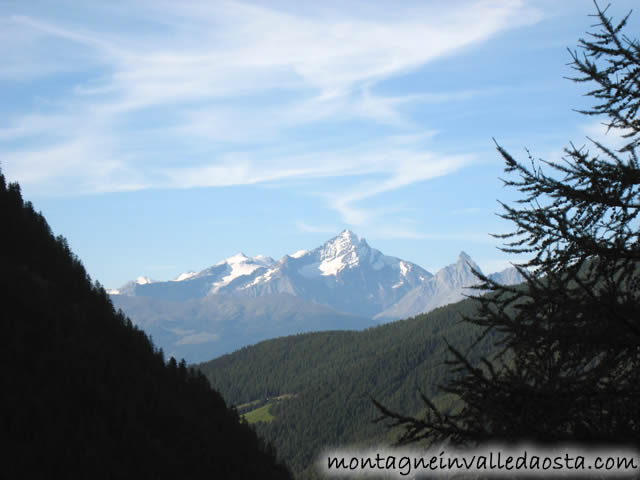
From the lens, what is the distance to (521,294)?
8.44 m

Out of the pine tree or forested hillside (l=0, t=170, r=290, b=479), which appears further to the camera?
forested hillside (l=0, t=170, r=290, b=479)

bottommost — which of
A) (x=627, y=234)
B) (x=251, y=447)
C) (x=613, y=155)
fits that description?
(x=251, y=447)

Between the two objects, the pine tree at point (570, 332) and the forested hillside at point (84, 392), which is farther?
the forested hillside at point (84, 392)

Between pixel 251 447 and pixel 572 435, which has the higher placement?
pixel 572 435

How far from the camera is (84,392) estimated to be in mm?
52969

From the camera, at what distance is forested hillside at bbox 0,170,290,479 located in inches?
1612

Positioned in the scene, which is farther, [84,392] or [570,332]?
[84,392]

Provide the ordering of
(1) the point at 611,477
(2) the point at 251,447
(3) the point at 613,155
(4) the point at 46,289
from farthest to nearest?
1. (2) the point at 251,447
2. (4) the point at 46,289
3. (3) the point at 613,155
4. (1) the point at 611,477

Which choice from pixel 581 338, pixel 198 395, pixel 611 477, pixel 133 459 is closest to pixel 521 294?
pixel 581 338

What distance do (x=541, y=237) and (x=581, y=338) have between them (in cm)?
172

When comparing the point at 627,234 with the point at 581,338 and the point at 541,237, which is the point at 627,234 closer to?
the point at 541,237

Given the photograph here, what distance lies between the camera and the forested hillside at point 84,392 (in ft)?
Answer: 134

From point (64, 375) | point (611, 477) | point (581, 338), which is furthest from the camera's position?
point (64, 375)

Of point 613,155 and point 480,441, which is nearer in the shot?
point 480,441
